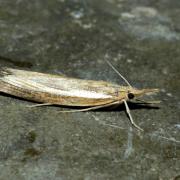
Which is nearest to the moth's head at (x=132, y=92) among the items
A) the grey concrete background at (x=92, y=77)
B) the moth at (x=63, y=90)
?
the moth at (x=63, y=90)

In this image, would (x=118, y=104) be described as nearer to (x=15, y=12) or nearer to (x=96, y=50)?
(x=96, y=50)

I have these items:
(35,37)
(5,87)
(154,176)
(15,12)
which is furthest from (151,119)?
(15,12)

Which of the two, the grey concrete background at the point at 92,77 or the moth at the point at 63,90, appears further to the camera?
the moth at the point at 63,90

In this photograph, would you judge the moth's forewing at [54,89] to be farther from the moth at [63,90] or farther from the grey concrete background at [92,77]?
the grey concrete background at [92,77]

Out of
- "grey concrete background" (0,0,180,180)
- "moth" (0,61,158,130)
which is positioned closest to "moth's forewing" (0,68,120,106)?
"moth" (0,61,158,130)

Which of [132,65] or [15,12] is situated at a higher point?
[15,12]

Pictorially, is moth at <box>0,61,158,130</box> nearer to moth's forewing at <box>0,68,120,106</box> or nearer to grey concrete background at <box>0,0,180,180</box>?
moth's forewing at <box>0,68,120,106</box>

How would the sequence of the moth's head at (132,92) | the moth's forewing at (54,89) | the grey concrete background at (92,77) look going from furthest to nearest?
the moth's head at (132,92), the moth's forewing at (54,89), the grey concrete background at (92,77)
